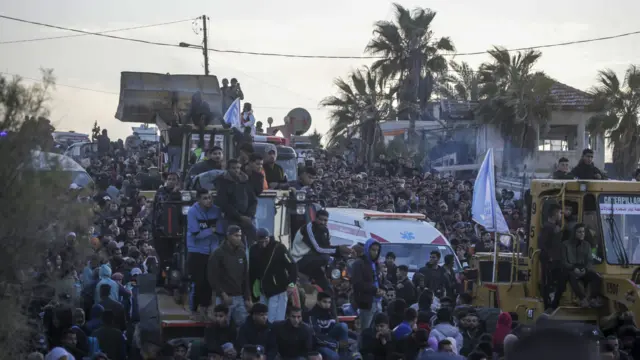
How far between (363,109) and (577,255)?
33.7 m

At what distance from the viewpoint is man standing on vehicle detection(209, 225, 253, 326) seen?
11703 millimetres

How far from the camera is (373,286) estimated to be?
47.6 ft

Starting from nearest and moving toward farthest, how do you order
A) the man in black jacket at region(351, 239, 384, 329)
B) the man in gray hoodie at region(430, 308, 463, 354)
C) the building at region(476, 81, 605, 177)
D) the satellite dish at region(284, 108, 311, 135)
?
1. the man in gray hoodie at region(430, 308, 463, 354)
2. the man in black jacket at region(351, 239, 384, 329)
3. the satellite dish at region(284, 108, 311, 135)
4. the building at region(476, 81, 605, 177)

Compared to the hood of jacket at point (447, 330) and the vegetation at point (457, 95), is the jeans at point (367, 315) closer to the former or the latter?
the hood of jacket at point (447, 330)

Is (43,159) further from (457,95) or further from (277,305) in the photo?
(457,95)

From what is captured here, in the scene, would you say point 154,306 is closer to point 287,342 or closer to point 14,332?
point 287,342

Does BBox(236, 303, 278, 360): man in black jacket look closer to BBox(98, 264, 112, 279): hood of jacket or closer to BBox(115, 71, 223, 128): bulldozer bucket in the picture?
BBox(98, 264, 112, 279): hood of jacket

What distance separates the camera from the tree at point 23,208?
8562 millimetres

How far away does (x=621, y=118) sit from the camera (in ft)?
122

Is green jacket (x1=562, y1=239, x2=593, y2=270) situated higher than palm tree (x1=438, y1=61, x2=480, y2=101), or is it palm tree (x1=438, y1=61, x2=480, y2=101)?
palm tree (x1=438, y1=61, x2=480, y2=101)

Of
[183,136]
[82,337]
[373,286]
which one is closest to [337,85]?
[183,136]

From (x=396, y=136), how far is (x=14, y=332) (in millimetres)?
40910

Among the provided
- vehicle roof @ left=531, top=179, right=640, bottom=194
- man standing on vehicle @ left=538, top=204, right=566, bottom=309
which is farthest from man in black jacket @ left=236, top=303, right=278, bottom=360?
vehicle roof @ left=531, top=179, right=640, bottom=194

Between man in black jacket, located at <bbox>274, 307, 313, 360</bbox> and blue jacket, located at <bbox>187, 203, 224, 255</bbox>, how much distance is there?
1.52 m
